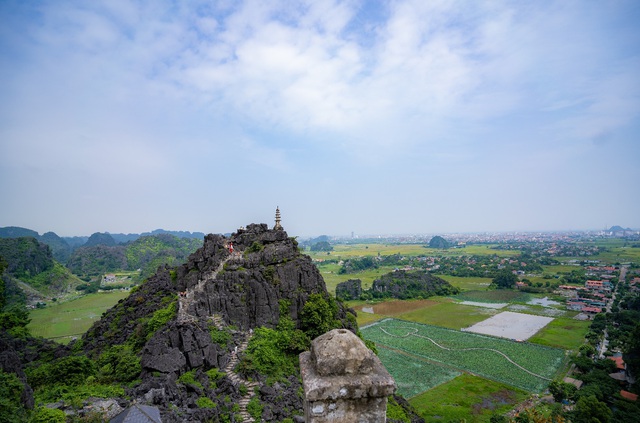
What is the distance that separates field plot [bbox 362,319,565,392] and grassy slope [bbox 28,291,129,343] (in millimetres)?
44108

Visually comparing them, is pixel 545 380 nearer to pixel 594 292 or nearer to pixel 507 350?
pixel 507 350

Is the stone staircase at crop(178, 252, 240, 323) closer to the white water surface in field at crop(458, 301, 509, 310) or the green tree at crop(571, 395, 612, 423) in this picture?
the green tree at crop(571, 395, 612, 423)

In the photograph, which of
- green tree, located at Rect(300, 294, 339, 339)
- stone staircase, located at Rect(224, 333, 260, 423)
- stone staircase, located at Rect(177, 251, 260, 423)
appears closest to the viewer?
stone staircase, located at Rect(224, 333, 260, 423)

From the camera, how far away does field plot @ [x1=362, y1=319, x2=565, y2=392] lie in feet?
120

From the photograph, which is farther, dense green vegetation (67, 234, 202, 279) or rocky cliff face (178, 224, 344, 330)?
dense green vegetation (67, 234, 202, 279)

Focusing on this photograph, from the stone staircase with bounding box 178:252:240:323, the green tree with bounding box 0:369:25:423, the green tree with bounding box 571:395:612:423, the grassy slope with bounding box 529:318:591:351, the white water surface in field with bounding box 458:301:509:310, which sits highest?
the stone staircase with bounding box 178:252:240:323

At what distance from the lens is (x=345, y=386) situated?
12.4 ft

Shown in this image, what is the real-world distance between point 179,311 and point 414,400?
22499 mm

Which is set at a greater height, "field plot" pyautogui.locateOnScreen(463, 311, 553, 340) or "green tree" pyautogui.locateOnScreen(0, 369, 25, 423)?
"green tree" pyautogui.locateOnScreen(0, 369, 25, 423)

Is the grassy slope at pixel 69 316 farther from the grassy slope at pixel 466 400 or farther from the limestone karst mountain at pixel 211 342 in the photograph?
the grassy slope at pixel 466 400

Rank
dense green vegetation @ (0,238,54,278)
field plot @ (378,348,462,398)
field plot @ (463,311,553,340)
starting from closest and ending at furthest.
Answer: field plot @ (378,348,462,398)
field plot @ (463,311,553,340)
dense green vegetation @ (0,238,54,278)

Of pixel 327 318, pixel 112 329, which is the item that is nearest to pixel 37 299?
pixel 112 329

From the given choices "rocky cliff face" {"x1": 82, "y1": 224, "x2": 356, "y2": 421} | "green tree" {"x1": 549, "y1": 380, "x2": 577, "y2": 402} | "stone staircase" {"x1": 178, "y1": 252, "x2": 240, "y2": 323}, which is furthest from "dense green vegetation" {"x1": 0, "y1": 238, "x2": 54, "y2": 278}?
"green tree" {"x1": 549, "y1": 380, "x2": 577, "y2": 402}

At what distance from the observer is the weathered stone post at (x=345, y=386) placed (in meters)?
3.78
